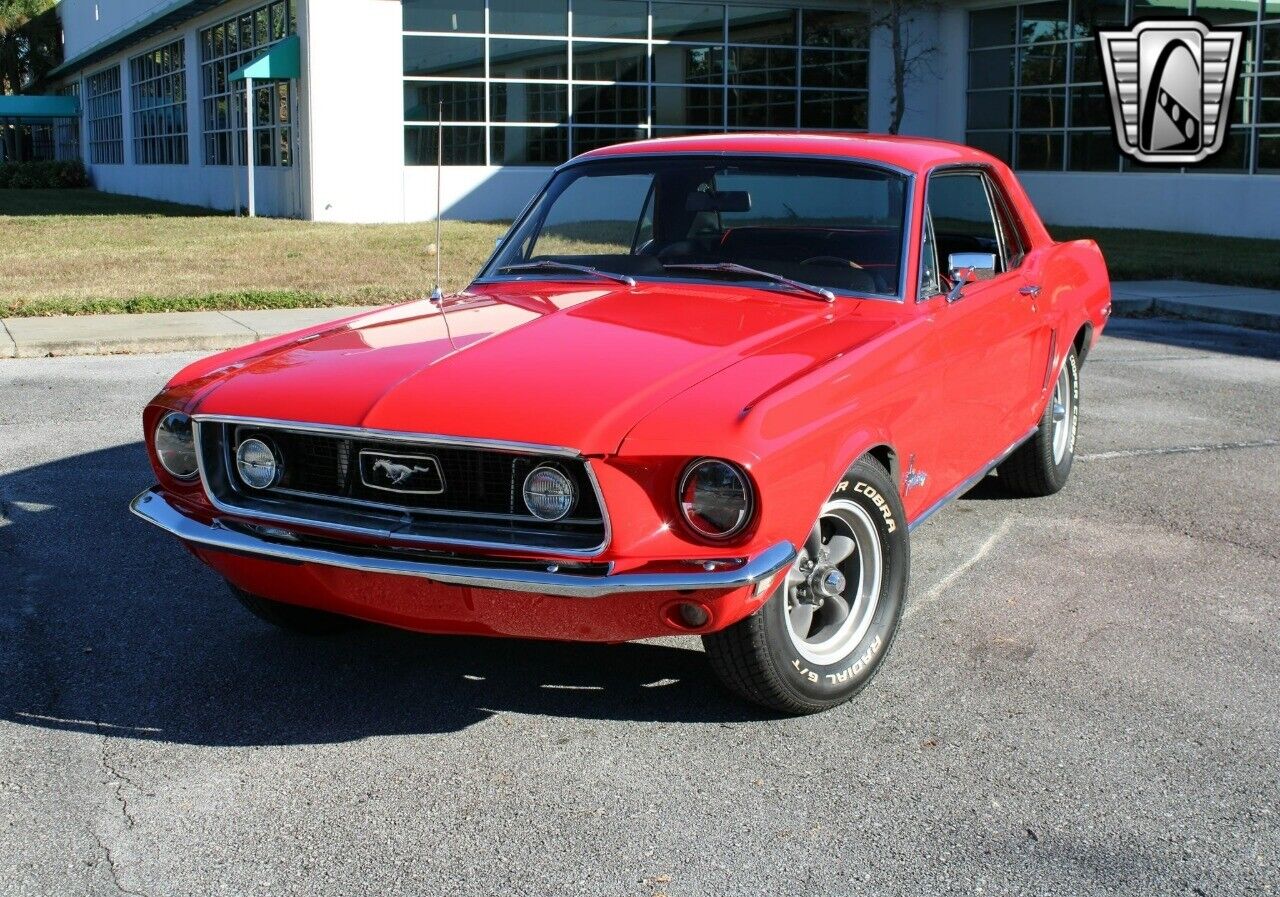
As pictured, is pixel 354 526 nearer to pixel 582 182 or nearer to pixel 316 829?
pixel 316 829

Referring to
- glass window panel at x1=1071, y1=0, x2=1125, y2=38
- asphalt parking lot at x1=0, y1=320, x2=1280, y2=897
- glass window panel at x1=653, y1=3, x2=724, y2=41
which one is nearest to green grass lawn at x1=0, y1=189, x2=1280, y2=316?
glass window panel at x1=1071, y1=0, x2=1125, y2=38

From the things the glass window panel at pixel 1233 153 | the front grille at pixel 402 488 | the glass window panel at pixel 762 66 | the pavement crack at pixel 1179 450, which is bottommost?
the pavement crack at pixel 1179 450

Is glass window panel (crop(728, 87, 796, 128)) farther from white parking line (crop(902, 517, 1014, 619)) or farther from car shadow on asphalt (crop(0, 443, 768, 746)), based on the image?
car shadow on asphalt (crop(0, 443, 768, 746))

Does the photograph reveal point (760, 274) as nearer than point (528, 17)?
Yes

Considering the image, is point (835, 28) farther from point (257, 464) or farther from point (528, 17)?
point (257, 464)

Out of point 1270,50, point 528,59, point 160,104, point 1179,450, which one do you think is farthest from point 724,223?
point 160,104

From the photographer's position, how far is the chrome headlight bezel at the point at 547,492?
3670mm

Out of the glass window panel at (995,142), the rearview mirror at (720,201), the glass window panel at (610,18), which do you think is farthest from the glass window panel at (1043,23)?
the rearview mirror at (720,201)

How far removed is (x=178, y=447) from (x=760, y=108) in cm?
2669

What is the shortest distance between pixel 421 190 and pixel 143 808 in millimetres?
24642

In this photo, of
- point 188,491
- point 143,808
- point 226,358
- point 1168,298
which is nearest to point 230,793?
point 143,808

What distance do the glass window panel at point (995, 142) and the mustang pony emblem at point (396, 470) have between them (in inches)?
1030

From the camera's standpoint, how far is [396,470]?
3.84 metres

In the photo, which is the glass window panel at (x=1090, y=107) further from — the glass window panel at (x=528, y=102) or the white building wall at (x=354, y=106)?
the white building wall at (x=354, y=106)
